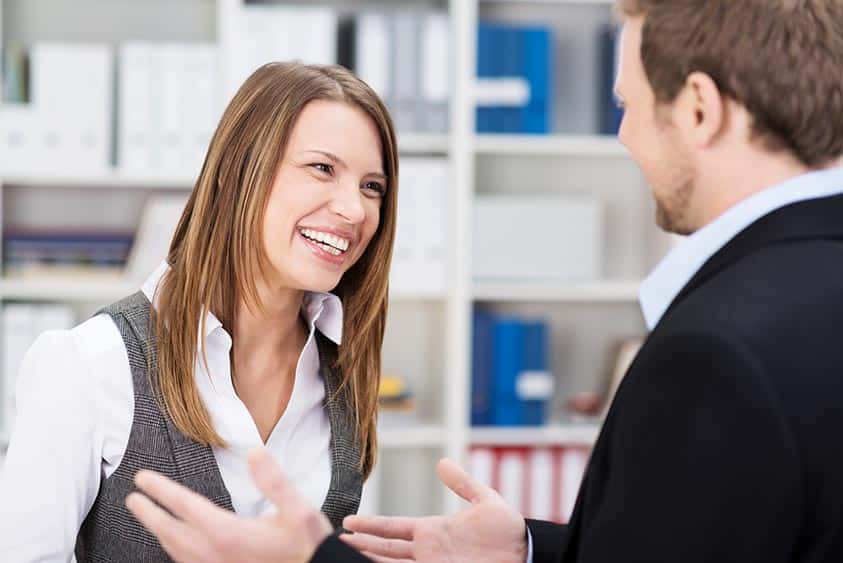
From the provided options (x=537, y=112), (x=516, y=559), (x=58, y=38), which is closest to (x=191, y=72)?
(x=58, y=38)

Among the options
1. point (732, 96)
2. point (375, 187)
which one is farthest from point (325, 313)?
point (732, 96)

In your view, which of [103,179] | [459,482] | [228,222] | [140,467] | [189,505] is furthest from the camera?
[103,179]

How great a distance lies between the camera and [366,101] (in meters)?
1.67

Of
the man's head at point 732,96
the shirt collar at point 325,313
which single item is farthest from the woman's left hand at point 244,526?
the shirt collar at point 325,313

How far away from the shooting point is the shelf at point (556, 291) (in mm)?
3453

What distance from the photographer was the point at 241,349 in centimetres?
170

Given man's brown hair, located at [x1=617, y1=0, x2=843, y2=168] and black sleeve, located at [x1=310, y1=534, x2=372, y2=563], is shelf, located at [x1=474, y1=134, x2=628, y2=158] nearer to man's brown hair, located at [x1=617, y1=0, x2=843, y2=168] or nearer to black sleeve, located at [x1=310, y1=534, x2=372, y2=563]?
man's brown hair, located at [x1=617, y1=0, x2=843, y2=168]

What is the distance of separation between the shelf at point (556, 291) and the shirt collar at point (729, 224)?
7.64 ft

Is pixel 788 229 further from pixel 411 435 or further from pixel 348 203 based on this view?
pixel 411 435

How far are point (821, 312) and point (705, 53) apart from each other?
28 cm

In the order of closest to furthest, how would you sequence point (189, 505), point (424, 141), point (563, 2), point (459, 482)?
point (189, 505)
point (459, 482)
point (424, 141)
point (563, 2)

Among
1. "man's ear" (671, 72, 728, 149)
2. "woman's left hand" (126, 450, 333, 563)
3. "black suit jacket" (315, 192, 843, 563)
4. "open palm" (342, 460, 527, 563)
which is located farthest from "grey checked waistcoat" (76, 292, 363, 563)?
"man's ear" (671, 72, 728, 149)

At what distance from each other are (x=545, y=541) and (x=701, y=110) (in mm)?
→ 650

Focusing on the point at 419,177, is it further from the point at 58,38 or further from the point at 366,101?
the point at 366,101
